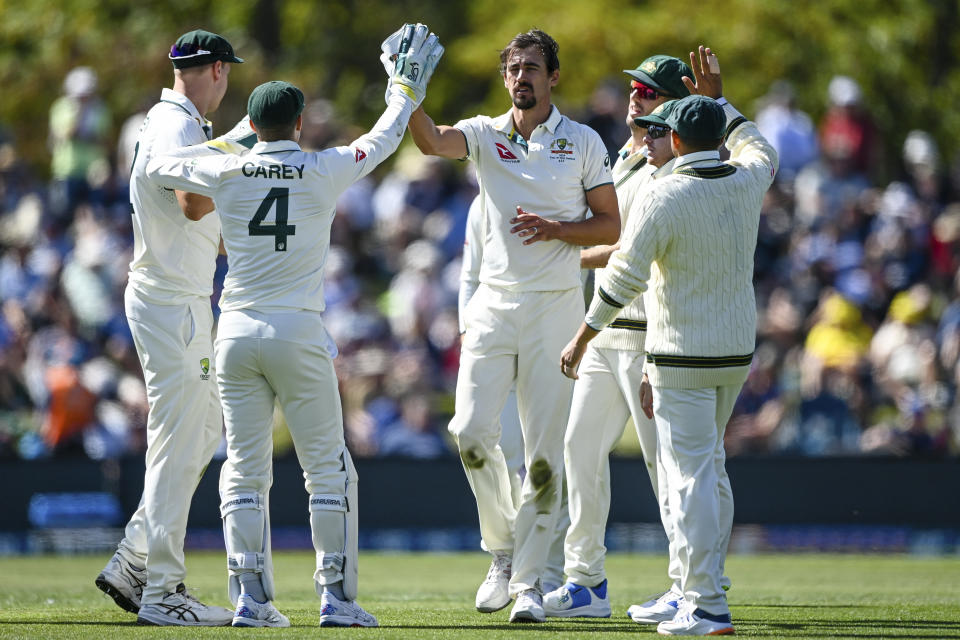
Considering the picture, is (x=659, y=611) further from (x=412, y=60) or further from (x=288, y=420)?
(x=412, y=60)

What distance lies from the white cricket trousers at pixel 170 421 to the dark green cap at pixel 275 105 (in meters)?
1.22

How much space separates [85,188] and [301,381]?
11897mm

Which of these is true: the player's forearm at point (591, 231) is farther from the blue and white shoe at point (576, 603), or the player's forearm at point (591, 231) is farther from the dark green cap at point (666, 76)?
the blue and white shoe at point (576, 603)

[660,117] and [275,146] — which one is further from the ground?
[660,117]

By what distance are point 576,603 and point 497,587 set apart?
0.47 m

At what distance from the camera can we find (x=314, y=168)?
7.27 metres

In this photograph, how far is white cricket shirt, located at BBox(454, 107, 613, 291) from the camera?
26.2 ft

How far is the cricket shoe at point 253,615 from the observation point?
23.9 feet

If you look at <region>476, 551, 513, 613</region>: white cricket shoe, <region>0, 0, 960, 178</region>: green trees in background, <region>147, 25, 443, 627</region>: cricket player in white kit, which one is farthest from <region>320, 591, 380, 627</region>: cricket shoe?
<region>0, 0, 960, 178</region>: green trees in background

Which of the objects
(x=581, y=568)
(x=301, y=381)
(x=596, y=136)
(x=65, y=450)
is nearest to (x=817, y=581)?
(x=581, y=568)

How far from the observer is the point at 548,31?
2306cm

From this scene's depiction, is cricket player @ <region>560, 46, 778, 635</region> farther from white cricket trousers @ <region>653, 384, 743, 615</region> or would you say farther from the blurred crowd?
the blurred crowd

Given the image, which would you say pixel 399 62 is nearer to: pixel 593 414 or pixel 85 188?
pixel 593 414

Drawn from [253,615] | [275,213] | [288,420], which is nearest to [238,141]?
[275,213]
